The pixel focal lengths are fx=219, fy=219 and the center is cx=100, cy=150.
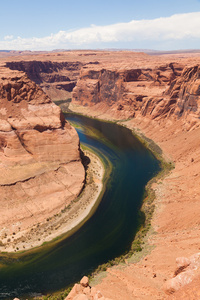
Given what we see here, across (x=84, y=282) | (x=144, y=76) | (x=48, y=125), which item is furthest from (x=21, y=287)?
(x=144, y=76)

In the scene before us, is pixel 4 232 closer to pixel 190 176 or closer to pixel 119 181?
pixel 119 181

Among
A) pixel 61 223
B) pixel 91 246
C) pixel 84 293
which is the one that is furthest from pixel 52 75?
pixel 84 293

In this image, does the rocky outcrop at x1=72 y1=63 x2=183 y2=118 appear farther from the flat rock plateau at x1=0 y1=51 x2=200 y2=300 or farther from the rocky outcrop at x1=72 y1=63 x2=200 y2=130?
the flat rock plateau at x1=0 y1=51 x2=200 y2=300

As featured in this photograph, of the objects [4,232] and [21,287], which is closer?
[21,287]

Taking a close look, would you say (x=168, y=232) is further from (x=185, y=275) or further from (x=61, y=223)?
(x=61, y=223)

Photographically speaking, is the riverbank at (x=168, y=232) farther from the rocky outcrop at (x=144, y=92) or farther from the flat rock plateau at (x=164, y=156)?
the rocky outcrop at (x=144, y=92)

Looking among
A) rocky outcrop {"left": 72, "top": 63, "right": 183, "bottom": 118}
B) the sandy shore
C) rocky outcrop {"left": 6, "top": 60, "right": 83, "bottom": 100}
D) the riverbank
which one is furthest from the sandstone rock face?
rocky outcrop {"left": 6, "top": 60, "right": 83, "bottom": 100}
